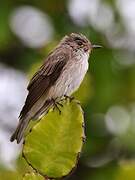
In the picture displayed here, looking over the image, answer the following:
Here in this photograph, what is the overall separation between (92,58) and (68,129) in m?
3.59

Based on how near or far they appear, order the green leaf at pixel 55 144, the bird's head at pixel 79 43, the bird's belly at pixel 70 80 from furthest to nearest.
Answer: the bird's head at pixel 79 43 → the bird's belly at pixel 70 80 → the green leaf at pixel 55 144

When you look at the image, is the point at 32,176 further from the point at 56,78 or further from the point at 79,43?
the point at 79,43

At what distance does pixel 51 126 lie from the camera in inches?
106

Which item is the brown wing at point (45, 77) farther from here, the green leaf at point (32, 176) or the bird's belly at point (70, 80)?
the green leaf at point (32, 176)

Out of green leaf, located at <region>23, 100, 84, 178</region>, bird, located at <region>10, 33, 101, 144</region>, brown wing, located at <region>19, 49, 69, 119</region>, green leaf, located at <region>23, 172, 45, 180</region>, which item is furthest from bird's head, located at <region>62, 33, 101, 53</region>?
Result: green leaf, located at <region>23, 172, 45, 180</region>

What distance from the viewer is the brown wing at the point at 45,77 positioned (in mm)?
4184

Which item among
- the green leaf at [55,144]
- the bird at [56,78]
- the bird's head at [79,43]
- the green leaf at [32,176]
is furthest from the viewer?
the bird's head at [79,43]

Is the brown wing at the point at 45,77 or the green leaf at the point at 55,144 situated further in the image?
the brown wing at the point at 45,77

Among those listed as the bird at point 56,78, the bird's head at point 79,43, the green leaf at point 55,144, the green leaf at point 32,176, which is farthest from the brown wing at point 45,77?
the green leaf at point 32,176

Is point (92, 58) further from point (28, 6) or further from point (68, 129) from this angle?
point (68, 129)

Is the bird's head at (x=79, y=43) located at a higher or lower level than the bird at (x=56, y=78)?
higher

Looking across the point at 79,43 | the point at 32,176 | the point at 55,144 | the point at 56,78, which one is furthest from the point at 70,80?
the point at 32,176

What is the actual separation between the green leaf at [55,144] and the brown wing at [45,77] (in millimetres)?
1294

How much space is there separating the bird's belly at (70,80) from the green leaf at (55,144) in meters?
1.54
